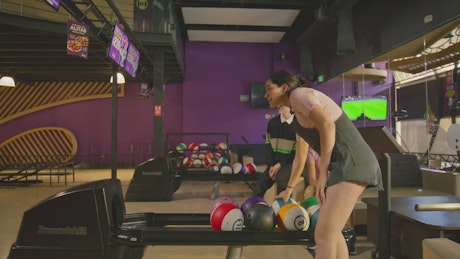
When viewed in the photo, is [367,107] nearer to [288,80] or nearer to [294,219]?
[288,80]

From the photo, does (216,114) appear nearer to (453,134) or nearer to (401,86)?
(401,86)

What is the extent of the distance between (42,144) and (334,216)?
1247cm

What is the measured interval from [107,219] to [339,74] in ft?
27.4

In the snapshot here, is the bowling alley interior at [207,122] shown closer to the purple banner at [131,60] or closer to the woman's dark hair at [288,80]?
the purple banner at [131,60]

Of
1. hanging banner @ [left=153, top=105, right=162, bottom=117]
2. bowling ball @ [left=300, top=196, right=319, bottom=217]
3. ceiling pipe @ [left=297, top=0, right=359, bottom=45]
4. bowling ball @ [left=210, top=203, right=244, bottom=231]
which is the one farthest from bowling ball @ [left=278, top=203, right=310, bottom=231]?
hanging banner @ [left=153, top=105, right=162, bottom=117]

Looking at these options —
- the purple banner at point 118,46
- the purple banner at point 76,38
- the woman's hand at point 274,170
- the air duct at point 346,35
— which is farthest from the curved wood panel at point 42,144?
the woman's hand at point 274,170

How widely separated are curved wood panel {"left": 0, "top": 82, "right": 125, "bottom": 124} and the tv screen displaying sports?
24.8 ft

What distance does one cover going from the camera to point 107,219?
73.5 inches

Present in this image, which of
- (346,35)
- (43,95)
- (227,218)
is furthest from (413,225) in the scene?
(43,95)

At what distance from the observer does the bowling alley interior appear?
6.18 ft

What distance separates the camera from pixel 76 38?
5.14 metres

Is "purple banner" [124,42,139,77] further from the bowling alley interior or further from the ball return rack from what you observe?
the ball return rack

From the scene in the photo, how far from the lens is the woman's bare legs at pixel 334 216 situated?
173cm

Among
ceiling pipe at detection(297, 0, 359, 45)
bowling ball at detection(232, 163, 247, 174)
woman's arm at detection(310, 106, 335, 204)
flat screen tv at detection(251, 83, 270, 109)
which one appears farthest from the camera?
flat screen tv at detection(251, 83, 270, 109)
